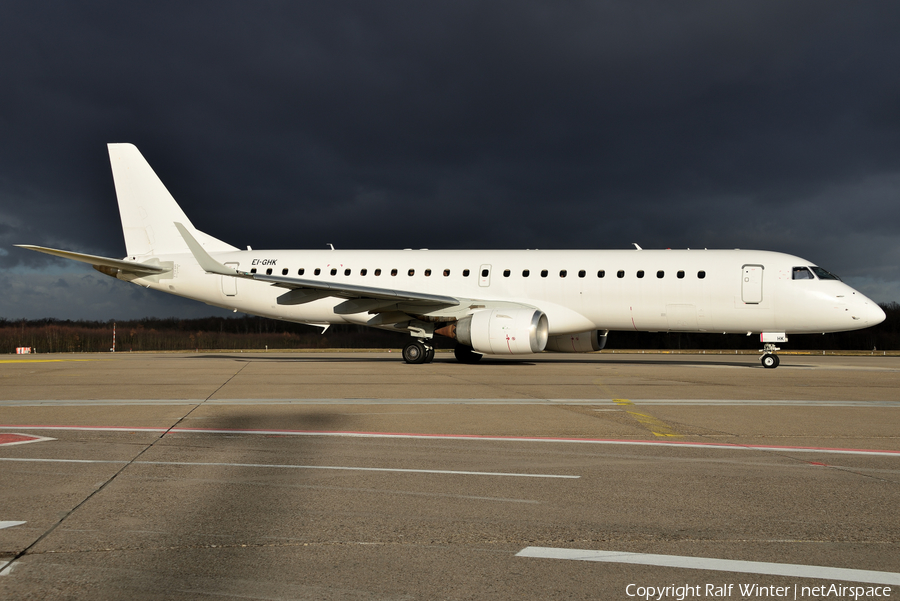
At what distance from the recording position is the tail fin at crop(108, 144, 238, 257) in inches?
1057

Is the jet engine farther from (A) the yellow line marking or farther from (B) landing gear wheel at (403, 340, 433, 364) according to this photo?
(A) the yellow line marking

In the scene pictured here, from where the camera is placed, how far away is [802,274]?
20359 millimetres

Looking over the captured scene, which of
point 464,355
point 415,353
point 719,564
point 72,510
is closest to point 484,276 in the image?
point 464,355

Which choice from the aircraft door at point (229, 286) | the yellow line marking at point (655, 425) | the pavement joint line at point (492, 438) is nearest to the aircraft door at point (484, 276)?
the aircraft door at point (229, 286)

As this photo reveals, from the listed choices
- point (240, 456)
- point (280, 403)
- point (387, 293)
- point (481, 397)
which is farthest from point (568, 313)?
point (240, 456)

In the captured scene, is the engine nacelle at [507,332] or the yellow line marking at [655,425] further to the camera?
the engine nacelle at [507,332]

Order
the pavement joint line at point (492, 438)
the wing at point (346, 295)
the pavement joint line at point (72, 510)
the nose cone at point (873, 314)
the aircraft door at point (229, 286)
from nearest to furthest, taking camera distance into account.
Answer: the pavement joint line at point (72, 510) < the pavement joint line at point (492, 438) < the nose cone at point (873, 314) < the wing at point (346, 295) < the aircraft door at point (229, 286)

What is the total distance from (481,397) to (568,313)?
10242mm

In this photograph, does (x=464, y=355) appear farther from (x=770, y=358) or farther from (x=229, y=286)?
(x=770, y=358)

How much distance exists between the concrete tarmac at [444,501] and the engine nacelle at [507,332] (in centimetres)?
883

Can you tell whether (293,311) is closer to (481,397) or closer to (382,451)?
(481,397)

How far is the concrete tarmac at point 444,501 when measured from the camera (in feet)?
11.1

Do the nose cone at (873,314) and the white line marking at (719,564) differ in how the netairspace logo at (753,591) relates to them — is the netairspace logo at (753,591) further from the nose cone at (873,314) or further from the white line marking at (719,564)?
the nose cone at (873,314)

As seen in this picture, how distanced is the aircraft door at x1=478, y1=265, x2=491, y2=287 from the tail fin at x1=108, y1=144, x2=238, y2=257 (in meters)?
11.1
